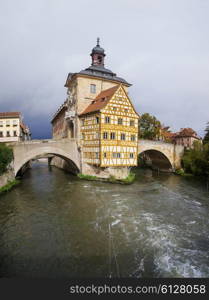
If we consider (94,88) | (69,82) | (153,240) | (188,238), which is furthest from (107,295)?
(69,82)

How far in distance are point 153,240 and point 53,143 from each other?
582 inches

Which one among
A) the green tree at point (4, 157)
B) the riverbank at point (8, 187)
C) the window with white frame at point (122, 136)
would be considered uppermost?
the window with white frame at point (122, 136)

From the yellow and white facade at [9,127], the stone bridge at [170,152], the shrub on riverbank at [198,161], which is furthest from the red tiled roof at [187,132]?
the yellow and white facade at [9,127]

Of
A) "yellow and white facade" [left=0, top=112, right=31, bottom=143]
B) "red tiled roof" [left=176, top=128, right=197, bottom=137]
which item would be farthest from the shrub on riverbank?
"yellow and white facade" [left=0, top=112, right=31, bottom=143]

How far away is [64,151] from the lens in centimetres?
2016

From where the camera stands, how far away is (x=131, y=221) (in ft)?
32.6

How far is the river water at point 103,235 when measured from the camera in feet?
19.7

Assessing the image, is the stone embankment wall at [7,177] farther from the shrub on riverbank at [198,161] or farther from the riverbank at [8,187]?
the shrub on riverbank at [198,161]

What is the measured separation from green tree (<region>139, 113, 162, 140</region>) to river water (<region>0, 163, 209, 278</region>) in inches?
785

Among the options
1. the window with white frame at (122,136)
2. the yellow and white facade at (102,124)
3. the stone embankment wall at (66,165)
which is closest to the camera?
the yellow and white facade at (102,124)

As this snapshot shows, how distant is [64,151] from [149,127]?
20.2m

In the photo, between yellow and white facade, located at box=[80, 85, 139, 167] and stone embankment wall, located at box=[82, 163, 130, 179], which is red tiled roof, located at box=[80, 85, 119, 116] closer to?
yellow and white facade, located at box=[80, 85, 139, 167]

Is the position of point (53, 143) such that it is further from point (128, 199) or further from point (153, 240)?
point (153, 240)

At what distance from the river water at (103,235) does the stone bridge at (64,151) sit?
13.5 feet
